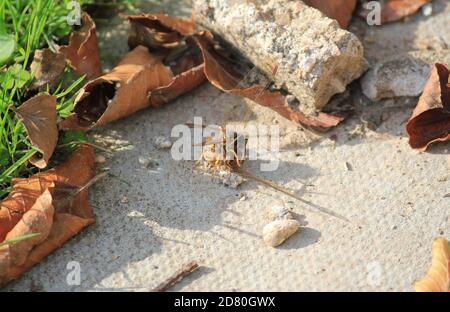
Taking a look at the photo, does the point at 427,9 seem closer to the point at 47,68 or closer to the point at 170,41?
the point at 170,41

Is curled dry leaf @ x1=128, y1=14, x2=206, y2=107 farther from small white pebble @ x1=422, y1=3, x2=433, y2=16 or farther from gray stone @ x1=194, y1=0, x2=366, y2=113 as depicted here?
small white pebble @ x1=422, y1=3, x2=433, y2=16

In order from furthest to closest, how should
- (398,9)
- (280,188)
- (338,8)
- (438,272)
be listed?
(398,9) < (338,8) < (280,188) < (438,272)

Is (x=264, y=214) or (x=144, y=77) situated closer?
(x=264, y=214)

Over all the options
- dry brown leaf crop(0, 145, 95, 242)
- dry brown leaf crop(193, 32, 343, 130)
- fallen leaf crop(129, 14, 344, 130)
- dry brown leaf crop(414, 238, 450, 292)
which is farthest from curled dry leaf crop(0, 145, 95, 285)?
dry brown leaf crop(414, 238, 450, 292)

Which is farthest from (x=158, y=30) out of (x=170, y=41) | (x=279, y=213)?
(x=279, y=213)
